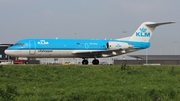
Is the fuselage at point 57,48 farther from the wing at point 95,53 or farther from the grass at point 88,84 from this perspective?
the grass at point 88,84

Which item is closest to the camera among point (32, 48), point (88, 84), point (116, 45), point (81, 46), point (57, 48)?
point (88, 84)

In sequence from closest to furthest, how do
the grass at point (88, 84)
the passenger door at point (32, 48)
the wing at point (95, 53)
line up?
the grass at point (88, 84) → the passenger door at point (32, 48) → the wing at point (95, 53)

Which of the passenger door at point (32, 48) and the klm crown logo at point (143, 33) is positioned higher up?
the klm crown logo at point (143, 33)

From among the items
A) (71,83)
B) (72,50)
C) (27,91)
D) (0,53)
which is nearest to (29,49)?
(72,50)

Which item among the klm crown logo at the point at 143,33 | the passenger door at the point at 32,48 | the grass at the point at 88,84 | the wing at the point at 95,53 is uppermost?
the klm crown logo at the point at 143,33

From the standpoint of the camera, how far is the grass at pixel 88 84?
16.2m

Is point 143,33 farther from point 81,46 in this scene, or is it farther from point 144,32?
point 81,46

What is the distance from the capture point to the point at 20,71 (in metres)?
23.5

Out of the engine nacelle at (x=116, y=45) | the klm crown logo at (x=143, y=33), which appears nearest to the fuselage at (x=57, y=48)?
the engine nacelle at (x=116, y=45)

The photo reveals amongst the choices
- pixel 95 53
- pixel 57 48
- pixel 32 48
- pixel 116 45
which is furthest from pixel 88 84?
pixel 116 45

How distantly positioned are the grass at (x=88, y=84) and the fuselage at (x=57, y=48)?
13.8 metres

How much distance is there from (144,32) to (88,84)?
26766 mm

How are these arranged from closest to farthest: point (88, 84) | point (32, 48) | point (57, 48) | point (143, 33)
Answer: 1. point (88, 84)
2. point (32, 48)
3. point (57, 48)
4. point (143, 33)

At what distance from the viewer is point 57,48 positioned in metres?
39.8
